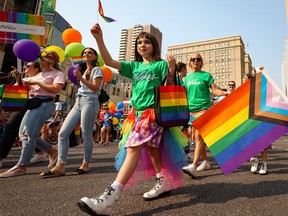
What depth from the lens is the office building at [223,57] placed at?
361 feet

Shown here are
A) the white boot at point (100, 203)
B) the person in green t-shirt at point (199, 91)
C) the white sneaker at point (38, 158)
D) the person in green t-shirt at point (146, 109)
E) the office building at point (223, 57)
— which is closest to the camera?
the white boot at point (100, 203)

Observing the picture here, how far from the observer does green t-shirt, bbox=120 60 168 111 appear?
8.28ft

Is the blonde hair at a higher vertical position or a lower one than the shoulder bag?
higher

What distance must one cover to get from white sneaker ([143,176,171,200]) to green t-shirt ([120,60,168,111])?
742mm

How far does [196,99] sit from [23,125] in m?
2.68

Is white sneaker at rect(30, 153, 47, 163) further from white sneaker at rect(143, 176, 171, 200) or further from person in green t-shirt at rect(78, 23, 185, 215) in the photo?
white sneaker at rect(143, 176, 171, 200)

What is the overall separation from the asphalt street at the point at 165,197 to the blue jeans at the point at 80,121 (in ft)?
1.40

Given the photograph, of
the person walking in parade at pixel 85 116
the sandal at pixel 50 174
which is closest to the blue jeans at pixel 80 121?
the person walking in parade at pixel 85 116

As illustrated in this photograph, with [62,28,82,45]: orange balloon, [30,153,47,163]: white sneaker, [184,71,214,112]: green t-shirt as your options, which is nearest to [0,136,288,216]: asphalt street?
[184,71,214,112]: green t-shirt

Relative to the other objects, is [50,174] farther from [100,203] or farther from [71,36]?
[71,36]

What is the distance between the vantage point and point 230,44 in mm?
114625

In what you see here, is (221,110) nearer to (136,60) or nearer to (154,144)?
(154,144)

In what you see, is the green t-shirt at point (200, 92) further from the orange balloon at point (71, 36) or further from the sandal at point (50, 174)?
the orange balloon at point (71, 36)

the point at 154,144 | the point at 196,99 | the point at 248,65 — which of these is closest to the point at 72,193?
the point at 154,144
